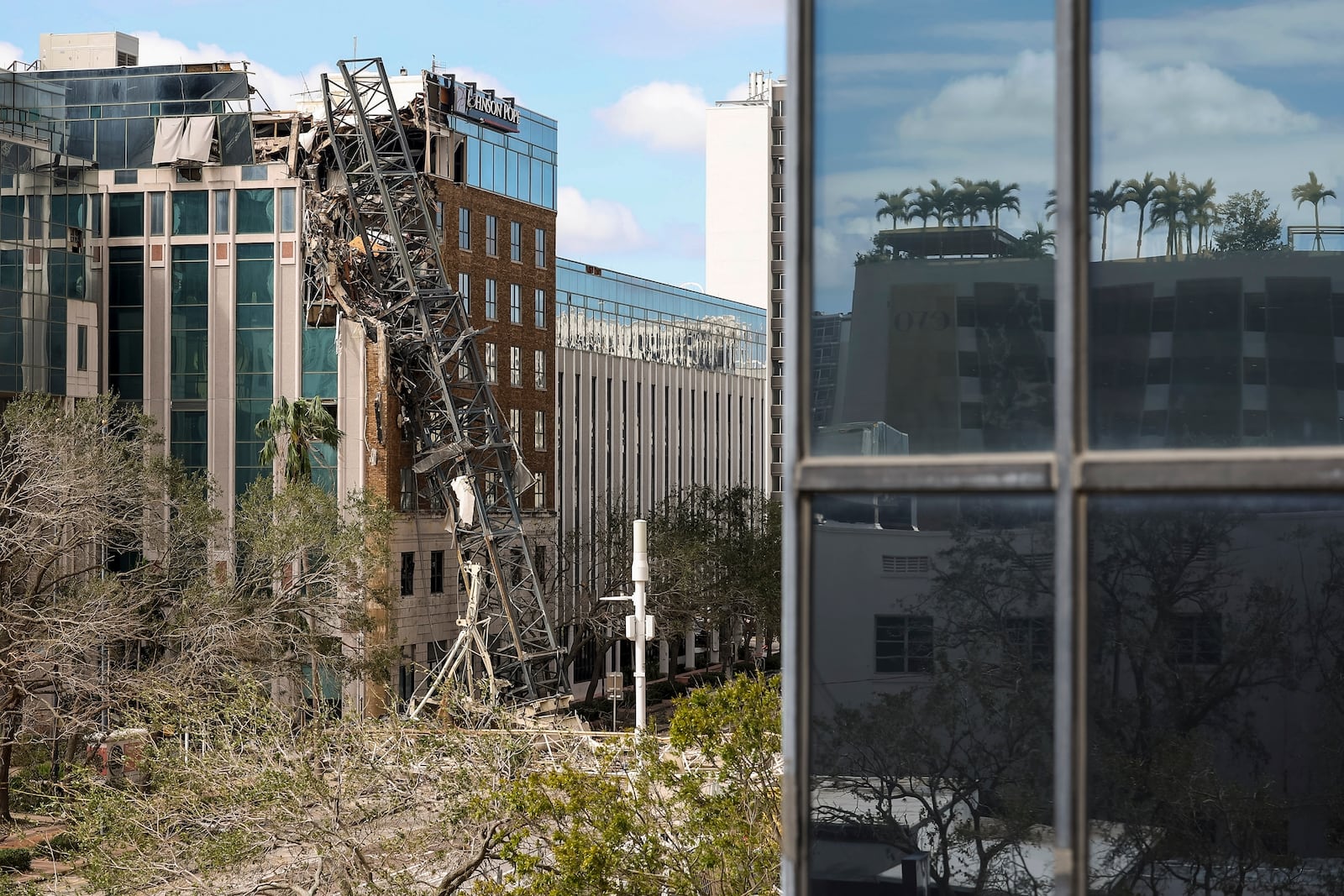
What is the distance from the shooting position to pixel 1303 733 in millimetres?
4383

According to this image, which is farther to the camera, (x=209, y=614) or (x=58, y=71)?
(x=58, y=71)

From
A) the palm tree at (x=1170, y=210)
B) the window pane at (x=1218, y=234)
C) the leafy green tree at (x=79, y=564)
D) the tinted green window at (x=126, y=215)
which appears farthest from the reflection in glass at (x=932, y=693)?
the tinted green window at (x=126, y=215)

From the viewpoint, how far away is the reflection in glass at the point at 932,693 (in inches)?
181

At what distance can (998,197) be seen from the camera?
4711 millimetres

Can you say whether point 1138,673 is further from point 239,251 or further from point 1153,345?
point 239,251

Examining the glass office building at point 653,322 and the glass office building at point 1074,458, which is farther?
the glass office building at point 653,322

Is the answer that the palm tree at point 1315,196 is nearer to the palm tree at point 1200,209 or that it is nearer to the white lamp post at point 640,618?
the palm tree at point 1200,209

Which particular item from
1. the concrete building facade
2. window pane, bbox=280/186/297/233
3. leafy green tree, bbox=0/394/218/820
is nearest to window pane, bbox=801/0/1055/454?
leafy green tree, bbox=0/394/218/820

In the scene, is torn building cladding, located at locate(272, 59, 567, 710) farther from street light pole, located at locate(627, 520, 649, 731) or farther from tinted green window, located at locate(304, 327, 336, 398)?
street light pole, located at locate(627, 520, 649, 731)

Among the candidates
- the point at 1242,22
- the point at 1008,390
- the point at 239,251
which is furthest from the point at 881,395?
the point at 239,251

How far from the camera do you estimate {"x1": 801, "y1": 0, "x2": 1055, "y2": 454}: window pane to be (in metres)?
4.66

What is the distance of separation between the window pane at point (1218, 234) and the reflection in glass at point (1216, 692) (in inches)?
10.6

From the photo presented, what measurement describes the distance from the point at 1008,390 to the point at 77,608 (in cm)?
4048

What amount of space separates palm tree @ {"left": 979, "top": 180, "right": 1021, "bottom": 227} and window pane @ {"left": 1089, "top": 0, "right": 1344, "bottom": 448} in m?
0.25
